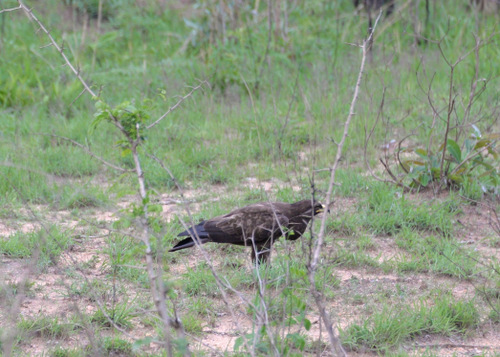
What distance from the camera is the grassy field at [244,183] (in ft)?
11.5

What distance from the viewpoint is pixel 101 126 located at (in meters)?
7.23

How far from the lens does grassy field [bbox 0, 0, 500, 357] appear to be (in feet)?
11.5

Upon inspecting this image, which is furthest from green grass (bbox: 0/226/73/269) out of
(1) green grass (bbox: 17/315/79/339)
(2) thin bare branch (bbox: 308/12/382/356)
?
(2) thin bare branch (bbox: 308/12/382/356)

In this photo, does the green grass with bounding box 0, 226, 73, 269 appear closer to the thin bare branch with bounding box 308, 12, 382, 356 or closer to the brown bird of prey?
the brown bird of prey

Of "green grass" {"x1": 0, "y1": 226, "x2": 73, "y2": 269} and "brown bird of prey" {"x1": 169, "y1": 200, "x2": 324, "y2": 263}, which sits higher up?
"brown bird of prey" {"x1": 169, "y1": 200, "x2": 324, "y2": 263}

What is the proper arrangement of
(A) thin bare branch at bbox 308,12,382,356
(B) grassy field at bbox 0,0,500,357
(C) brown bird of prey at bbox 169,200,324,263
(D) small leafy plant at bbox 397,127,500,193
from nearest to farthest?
(A) thin bare branch at bbox 308,12,382,356
(B) grassy field at bbox 0,0,500,357
(C) brown bird of prey at bbox 169,200,324,263
(D) small leafy plant at bbox 397,127,500,193

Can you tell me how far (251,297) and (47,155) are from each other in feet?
11.3

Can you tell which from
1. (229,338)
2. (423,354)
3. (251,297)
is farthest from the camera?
(251,297)

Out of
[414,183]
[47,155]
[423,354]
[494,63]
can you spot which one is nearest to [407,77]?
[494,63]

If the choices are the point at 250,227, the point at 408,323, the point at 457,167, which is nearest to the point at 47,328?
the point at 250,227

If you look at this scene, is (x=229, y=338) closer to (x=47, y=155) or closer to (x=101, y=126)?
(x=47, y=155)

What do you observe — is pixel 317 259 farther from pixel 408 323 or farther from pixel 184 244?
pixel 184 244

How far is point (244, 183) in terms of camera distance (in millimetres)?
6094

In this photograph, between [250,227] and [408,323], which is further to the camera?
[250,227]
